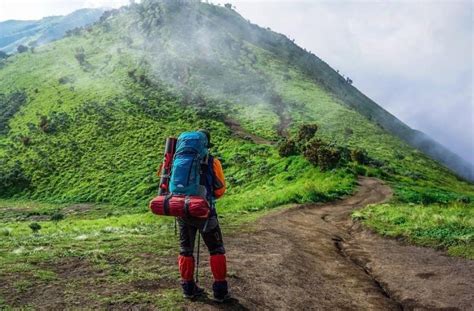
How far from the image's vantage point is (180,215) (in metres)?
7.92

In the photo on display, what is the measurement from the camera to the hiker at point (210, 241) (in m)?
8.27

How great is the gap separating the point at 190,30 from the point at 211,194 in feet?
333

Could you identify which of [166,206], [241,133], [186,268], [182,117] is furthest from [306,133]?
[166,206]

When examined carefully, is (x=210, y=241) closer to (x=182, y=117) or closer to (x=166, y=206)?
(x=166, y=206)

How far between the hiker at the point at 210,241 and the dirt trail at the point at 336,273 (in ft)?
1.07

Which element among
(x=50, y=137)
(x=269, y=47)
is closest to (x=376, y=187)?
(x=50, y=137)

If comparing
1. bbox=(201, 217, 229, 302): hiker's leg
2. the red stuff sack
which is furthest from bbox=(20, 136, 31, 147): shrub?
bbox=(201, 217, 229, 302): hiker's leg

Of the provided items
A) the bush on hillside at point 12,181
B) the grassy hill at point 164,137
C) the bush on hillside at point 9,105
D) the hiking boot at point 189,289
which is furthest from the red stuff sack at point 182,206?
the bush on hillside at point 9,105

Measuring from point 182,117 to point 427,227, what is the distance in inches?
2115

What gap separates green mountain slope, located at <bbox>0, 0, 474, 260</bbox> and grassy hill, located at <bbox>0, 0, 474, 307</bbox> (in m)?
0.25

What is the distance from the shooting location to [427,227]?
17453 millimetres

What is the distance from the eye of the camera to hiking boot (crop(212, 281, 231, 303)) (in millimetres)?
8297

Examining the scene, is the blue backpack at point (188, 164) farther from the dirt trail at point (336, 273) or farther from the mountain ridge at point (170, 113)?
the mountain ridge at point (170, 113)

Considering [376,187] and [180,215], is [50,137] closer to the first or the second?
[376,187]
